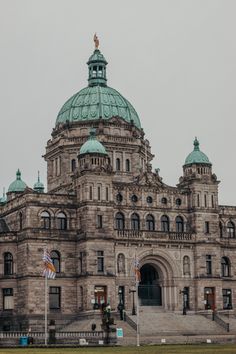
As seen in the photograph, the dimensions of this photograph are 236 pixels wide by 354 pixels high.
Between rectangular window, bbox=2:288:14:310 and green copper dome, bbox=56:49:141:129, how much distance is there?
86.3 ft

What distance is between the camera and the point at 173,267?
120m

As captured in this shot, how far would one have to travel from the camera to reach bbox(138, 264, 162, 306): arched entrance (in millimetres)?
120062

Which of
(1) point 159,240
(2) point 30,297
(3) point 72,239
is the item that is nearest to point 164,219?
(1) point 159,240

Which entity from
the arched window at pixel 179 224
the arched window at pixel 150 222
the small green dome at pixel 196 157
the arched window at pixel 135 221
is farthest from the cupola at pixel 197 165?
the arched window at pixel 135 221

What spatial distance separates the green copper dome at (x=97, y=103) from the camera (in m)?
130

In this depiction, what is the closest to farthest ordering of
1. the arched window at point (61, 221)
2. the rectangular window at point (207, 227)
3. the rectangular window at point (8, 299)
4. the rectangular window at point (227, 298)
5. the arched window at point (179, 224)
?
the rectangular window at point (8, 299) < the arched window at point (61, 221) < the arched window at point (179, 224) < the rectangular window at point (207, 227) < the rectangular window at point (227, 298)

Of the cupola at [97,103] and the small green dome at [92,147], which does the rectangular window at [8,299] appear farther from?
the cupola at [97,103]

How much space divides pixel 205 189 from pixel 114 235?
14.3m

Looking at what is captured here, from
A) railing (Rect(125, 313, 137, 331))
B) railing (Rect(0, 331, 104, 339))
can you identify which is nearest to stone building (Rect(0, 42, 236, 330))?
railing (Rect(125, 313, 137, 331))

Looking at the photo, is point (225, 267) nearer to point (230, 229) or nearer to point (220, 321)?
point (230, 229)

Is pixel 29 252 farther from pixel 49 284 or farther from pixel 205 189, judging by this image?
pixel 205 189

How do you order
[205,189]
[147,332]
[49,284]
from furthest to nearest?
[205,189]
[49,284]
[147,332]

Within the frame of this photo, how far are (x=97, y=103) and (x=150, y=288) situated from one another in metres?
26.4

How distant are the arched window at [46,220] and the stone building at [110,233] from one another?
119 mm
